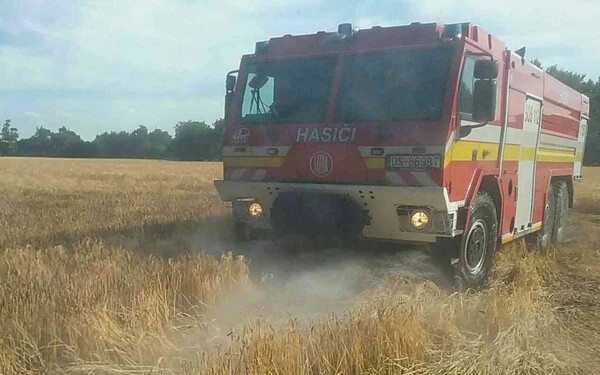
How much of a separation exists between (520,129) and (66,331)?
19.2 ft

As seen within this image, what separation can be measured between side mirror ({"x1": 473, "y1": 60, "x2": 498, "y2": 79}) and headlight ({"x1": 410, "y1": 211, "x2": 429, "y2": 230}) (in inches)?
55.7

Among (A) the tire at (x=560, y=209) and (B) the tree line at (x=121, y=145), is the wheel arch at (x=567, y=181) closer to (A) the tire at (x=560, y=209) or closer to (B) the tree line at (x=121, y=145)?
(A) the tire at (x=560, y=209)

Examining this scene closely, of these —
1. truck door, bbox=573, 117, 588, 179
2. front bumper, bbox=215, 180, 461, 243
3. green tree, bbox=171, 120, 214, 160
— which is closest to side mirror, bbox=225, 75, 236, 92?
front bumper, bbox=215, 180, 461, 243

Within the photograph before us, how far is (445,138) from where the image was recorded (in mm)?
5898

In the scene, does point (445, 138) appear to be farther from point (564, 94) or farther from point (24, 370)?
point (564, 94)

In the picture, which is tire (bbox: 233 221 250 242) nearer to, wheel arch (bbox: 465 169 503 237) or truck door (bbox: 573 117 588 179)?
wheel arch (bbox: 465 169 503 237)

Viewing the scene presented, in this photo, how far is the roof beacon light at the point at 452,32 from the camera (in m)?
6.14

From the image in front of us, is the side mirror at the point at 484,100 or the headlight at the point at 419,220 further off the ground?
the side mirror at the point at 484,100

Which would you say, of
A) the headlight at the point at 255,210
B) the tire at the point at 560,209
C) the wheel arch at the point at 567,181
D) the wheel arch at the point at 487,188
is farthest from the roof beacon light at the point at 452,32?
the tire at the point at 560,209

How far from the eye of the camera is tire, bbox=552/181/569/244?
1048cm

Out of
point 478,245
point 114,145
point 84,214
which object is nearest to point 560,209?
point 478,245

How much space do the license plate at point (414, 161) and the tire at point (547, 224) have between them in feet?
13.9

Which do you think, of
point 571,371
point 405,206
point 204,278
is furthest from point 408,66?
point 571,371

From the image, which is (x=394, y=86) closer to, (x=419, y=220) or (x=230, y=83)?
(x=419, y=220)
